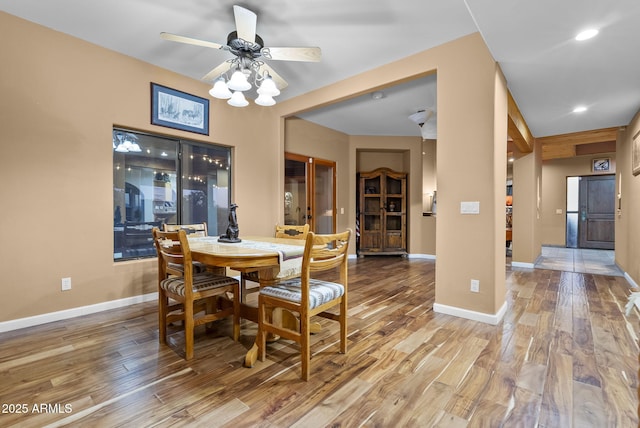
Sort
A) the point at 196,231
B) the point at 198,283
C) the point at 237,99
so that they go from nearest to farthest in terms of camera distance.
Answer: the point at 198,283
the point at 237,99
the point at 196,231

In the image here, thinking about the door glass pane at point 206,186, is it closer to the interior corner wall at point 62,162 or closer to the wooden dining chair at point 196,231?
the interior corner wall at point 62,162

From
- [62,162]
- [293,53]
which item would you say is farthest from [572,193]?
[62,162]

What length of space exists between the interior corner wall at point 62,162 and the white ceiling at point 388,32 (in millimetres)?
260

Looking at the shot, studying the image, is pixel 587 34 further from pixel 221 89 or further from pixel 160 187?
pixel 160 187

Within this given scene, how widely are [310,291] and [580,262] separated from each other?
6.89 m

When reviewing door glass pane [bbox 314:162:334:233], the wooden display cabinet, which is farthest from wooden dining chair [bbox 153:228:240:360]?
the wooden display cabinet

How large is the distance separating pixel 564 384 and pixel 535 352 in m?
0.43

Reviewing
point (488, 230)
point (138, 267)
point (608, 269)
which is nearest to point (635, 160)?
point (608, 269)

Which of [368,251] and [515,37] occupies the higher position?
[515,37]

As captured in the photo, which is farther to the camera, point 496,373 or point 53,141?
point 53,141

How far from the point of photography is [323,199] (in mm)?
6258

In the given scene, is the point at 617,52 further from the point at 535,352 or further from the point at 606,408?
the point at 606,408

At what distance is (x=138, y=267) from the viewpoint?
3.46 meters

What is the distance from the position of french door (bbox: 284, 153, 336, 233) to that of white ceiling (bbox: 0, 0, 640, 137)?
196cm
